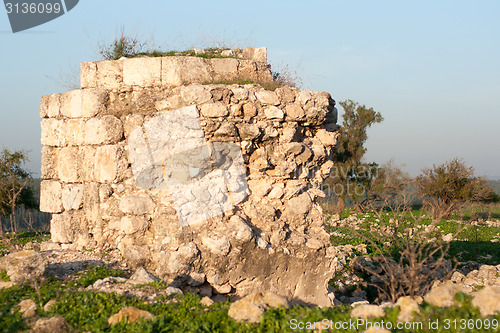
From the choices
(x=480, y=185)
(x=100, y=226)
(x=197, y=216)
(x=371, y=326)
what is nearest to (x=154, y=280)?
(x=197, y=216)

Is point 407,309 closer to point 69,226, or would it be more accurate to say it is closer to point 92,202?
point 92,202

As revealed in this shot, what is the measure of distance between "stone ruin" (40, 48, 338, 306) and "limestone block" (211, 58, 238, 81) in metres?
0.01

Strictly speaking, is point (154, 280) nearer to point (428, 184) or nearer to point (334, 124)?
point (334, 124)

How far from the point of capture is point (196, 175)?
16.3 ft

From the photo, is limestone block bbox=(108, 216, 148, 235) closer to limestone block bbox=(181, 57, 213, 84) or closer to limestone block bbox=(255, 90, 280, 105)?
limestone block bbox=(181, 57, 213, 84)

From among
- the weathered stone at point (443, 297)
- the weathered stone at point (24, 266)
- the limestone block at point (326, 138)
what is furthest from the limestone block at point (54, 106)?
the weathered stone at point (443, 297)

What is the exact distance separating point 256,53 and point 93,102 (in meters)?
2.45

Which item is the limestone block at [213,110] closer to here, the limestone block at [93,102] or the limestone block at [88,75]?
the limestone block at [93,102]

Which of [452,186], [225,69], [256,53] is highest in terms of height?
[256,53]

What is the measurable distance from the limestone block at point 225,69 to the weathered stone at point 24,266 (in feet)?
10.0

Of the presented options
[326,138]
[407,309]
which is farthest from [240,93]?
[407,309]

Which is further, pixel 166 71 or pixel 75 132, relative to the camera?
pixel 75 132

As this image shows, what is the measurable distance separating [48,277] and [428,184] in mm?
15729

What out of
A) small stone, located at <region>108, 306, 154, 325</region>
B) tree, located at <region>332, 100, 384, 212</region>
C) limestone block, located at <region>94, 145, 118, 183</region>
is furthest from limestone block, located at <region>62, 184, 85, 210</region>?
tree, located at <region>332, 100, 384, 212</region>
